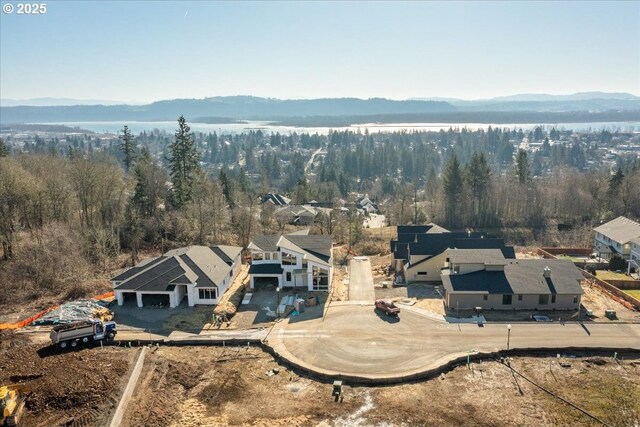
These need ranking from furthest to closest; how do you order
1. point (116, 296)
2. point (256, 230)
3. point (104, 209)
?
point (256, 230), point (104, 209), point (116, 296)

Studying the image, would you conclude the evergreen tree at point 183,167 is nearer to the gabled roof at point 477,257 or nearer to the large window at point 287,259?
the large window at point 287,259

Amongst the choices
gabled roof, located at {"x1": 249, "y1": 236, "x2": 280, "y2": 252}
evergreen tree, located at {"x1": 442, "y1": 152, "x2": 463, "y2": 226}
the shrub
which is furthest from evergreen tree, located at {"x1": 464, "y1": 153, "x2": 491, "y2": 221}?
gabled roof, located at {"x1": 249, "y1": 236, "x2": 280, "y2": 252}

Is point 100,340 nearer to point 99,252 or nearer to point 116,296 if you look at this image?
point 116,296

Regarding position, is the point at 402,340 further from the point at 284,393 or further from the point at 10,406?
the point at 10,406

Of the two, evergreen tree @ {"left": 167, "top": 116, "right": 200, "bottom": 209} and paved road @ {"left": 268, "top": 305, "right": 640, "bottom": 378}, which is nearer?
paved road @ {"left": 268, "top": 305, "right": 640, "bottom": 378}

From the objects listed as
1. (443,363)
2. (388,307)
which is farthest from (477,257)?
(443,363)

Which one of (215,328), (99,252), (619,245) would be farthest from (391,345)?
(619,245)

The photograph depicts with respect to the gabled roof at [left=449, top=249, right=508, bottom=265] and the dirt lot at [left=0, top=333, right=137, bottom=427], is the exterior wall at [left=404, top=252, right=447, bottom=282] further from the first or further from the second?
the dirt lot at [left=0, top=333, right=137, bottom=427]
